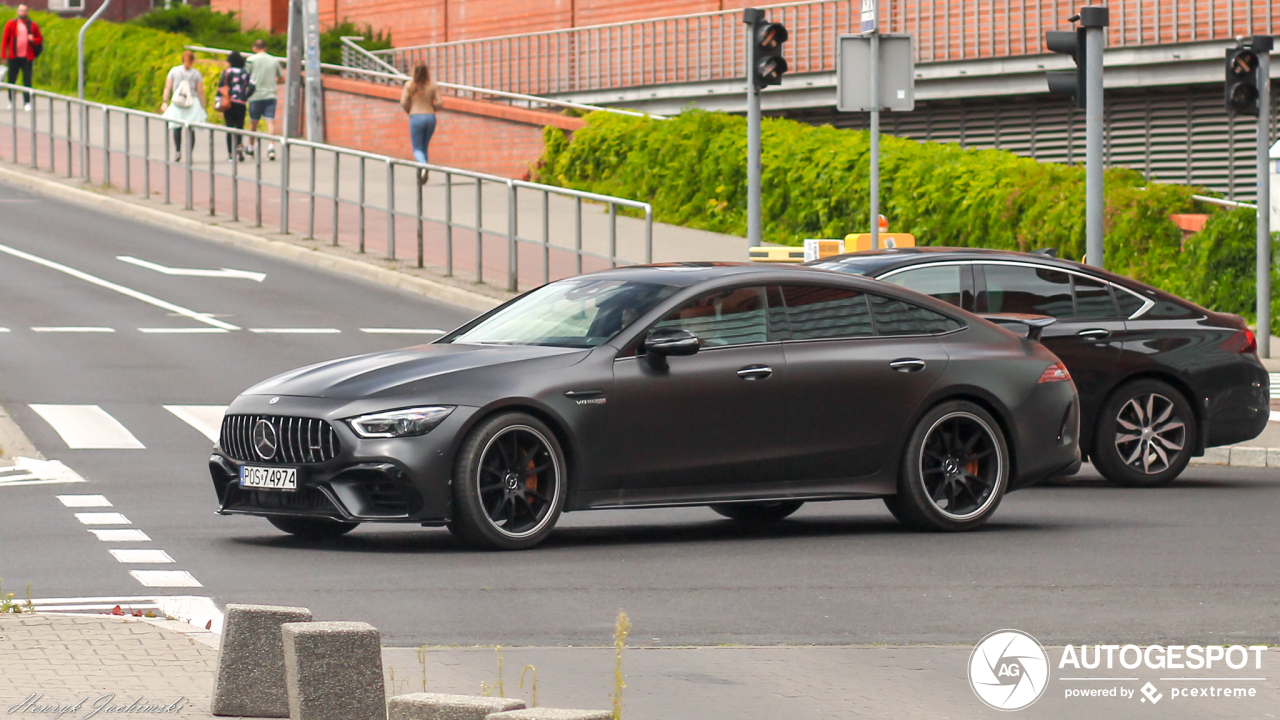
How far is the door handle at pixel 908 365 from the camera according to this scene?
1105 centimetres

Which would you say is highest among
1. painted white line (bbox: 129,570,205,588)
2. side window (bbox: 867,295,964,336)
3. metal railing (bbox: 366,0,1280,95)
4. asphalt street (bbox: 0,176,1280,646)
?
metal railing (bbox: 366,0,1280,95)

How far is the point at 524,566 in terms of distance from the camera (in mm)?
9703

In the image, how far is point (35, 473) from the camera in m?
13.3

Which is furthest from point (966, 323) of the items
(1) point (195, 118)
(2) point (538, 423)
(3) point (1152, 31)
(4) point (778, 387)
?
(1) point (195, 118)

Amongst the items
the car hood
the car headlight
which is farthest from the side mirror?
the car headlight

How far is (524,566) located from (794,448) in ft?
5.92

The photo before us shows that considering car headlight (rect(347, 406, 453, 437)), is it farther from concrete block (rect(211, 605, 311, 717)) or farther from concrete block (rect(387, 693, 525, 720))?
concrete block (rect(387, 693, 525, 720))

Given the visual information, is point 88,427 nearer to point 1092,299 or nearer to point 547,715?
point 1092,299

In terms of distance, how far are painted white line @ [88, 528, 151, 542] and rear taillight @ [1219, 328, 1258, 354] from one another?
718 cm

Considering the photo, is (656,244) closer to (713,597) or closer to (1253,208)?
(1253,208)

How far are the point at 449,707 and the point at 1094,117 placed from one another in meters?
14.1

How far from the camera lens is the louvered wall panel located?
30.8m

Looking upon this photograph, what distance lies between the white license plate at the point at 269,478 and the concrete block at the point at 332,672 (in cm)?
414

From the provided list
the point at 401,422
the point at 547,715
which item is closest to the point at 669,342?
the point at 401,422
